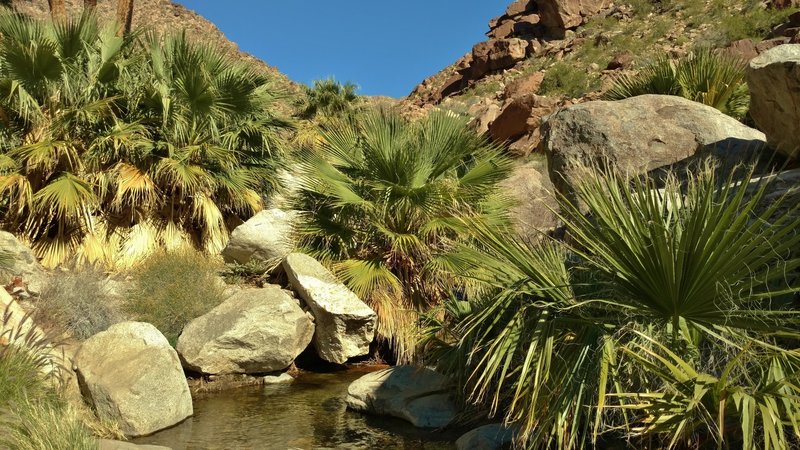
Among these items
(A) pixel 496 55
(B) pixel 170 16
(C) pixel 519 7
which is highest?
(B) pixel 170 16

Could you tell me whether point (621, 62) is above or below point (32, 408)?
above

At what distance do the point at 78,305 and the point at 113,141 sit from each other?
10.9ft

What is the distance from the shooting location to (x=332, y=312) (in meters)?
9.21

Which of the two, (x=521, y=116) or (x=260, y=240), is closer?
(x=260, y=240)

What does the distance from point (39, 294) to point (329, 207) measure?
13.4 ft

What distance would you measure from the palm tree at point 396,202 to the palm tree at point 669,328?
4450 mm

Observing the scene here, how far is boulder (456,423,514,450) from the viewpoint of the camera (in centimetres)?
578

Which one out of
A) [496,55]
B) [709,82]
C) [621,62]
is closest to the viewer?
[709,82]

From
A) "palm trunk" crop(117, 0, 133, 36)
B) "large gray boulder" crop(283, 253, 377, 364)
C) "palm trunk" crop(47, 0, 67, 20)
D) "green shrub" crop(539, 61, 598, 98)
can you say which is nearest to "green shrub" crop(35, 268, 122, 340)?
"large gray boulder" crop(283, 253, 377, 364)

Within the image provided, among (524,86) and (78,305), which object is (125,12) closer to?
(78,305)

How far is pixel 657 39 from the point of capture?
3541cm

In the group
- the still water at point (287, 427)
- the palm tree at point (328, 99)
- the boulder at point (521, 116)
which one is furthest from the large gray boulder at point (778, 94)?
the palm tree at point (328, 99)

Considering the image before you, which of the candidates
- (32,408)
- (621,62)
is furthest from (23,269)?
(621,62)

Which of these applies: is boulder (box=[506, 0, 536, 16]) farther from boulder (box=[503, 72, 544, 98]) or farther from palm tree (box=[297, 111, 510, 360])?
palm tree (box=[297, 111, 510, 360])
